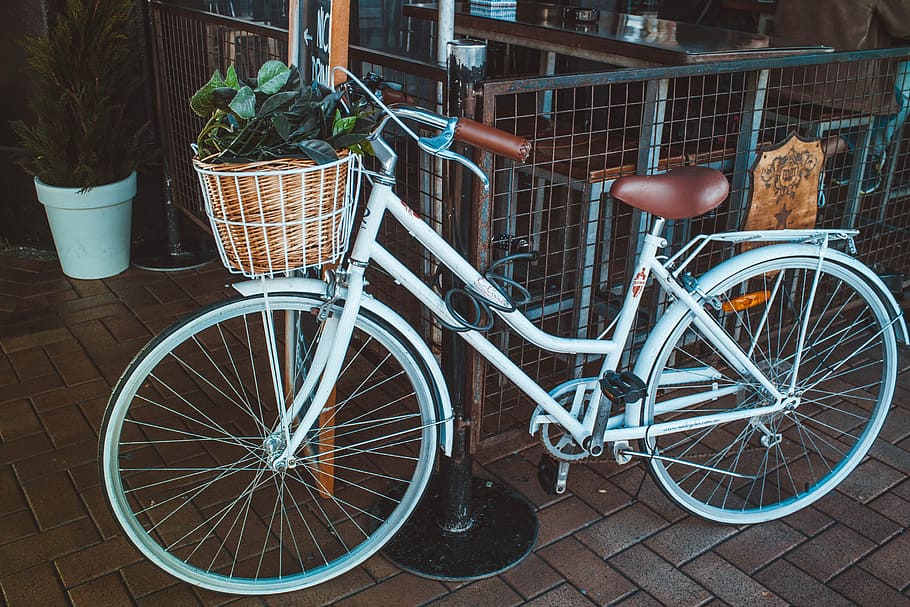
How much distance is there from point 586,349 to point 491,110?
2.27ft

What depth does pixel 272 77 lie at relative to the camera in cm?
186

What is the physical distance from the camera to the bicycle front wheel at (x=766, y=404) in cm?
244

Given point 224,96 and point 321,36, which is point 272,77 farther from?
point 321,36

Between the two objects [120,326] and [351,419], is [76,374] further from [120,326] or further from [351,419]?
[351,419]

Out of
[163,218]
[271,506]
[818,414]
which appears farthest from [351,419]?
[163,218]

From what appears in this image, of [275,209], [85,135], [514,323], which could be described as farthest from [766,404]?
[85,135]

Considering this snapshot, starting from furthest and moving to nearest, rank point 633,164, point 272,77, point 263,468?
point 633,164 → point 263,468 → point 272,77

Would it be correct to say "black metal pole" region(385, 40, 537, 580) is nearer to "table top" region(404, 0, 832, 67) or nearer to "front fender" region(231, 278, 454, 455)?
"front fender" region(231, 278, 454, 455)

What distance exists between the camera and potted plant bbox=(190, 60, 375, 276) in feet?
5.73

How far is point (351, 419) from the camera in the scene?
3.10 m

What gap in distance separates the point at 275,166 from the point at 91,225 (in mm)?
2651

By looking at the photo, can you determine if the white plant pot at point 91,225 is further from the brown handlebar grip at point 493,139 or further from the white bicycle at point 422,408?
the brown handlebar grip at point 493,139

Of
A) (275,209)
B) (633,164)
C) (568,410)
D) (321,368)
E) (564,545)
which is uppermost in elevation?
(275,209)

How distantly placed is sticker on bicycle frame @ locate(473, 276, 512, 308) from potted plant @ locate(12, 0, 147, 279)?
8.27 ft
